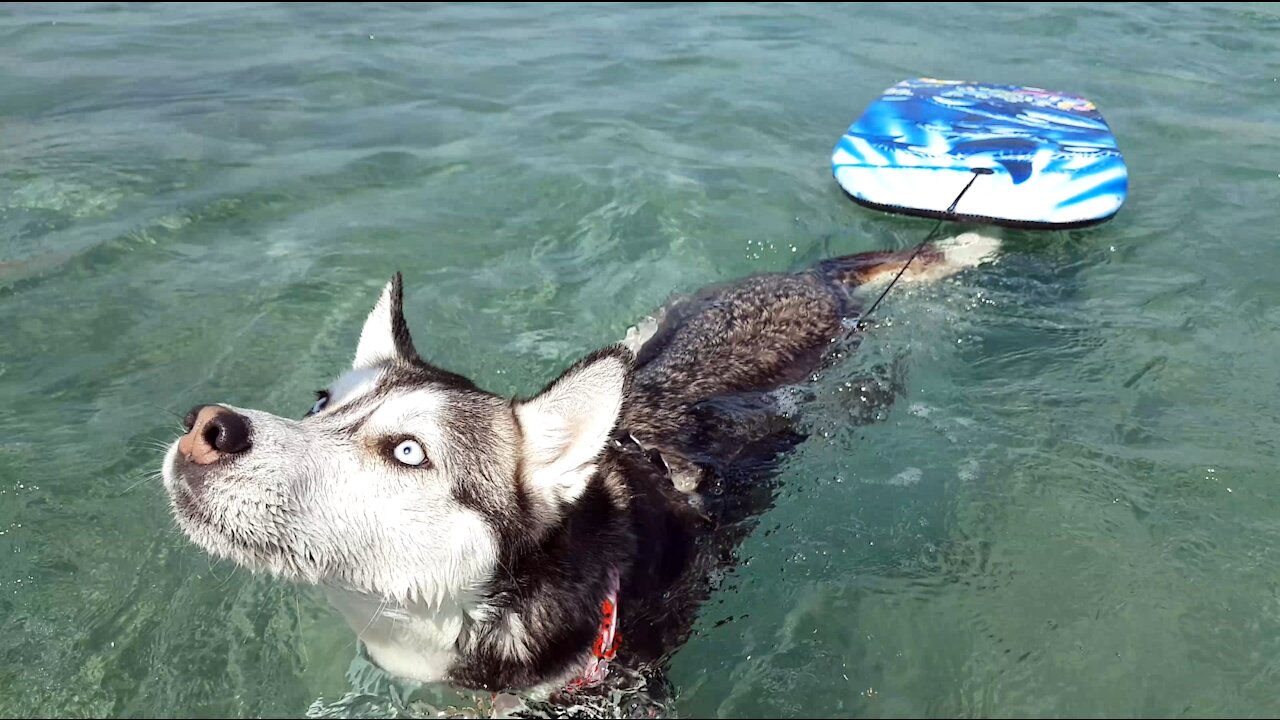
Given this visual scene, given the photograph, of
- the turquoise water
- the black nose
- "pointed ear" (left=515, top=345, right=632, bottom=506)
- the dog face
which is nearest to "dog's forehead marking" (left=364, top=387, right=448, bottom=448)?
the dog face

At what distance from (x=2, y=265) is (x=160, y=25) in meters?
9.58

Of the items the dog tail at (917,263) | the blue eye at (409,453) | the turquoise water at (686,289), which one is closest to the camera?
the blue eye at (409,453)

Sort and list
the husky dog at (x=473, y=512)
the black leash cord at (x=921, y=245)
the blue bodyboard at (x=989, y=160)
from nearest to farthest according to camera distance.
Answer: the husky dog at (x=473, y=512) → the black leash cord at (x=921, y=245) → the blue bodyboard at (x=989, y=160)

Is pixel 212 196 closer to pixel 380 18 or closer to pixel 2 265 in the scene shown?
pixel 2 265

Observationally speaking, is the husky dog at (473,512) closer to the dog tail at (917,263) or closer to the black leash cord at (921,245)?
the black leash cord at (921,245)

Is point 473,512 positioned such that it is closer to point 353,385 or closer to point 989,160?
point 353,385

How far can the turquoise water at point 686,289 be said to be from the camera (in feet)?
17.1

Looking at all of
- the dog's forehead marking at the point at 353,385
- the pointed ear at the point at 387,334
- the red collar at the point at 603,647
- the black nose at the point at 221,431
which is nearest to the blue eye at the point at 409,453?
the dog's forehead marking at the point at 353,385

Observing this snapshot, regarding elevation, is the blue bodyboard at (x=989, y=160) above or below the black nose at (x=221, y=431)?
below

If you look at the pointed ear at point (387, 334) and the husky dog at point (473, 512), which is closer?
the husky dog at point (473, 512)

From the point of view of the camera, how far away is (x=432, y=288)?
30.4 feet

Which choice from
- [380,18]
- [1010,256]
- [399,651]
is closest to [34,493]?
[399,651]

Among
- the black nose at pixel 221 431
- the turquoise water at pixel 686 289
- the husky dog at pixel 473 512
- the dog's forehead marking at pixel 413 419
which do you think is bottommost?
the turquoise water at pixel 686 289

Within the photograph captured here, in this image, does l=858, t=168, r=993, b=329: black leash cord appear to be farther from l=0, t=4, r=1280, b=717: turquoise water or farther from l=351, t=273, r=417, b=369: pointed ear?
l=351, t=273, r=417, b=369: pointed ear
